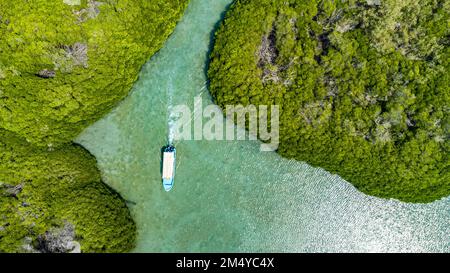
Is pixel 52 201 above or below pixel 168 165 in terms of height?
below

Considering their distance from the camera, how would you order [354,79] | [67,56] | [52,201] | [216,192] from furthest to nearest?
[216,192] < [52,201] < [354,79] < [67,56]

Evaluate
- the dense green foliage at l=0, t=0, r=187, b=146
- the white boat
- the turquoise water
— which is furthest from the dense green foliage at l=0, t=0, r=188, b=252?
the white boat

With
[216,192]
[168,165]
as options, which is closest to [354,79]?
[216,192]

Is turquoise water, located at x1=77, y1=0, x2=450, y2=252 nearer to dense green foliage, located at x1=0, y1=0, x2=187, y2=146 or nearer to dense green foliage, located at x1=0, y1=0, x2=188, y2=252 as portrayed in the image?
dense green foliage, located at x1=0, y1=0, x2=188, y2=252

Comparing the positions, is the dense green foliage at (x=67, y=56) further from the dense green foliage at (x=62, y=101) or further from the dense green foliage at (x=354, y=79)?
the dense green foliage at (x=354, y=79)

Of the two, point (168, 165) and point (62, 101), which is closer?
point (62, 101)

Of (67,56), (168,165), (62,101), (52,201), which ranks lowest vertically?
(52,201)

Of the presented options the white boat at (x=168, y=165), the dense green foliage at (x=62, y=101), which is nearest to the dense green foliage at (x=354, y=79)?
the white boat at (x=168, y=165)

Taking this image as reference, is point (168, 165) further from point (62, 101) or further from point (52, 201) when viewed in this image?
point (62, 101)

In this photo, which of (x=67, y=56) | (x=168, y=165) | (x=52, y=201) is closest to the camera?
(x=67, y=56)
